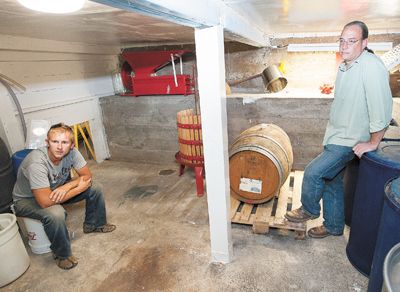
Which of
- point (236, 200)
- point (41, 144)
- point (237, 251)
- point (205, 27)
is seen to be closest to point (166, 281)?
point (237, 251)

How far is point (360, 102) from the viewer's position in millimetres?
2232

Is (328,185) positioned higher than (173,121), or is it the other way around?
(173,121)

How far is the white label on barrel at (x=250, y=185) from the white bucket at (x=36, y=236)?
2183 mm

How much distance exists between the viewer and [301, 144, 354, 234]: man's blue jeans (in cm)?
247

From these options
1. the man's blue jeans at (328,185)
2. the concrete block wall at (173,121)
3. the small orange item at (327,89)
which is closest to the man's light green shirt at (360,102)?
the man's blue jeans at (328,185)

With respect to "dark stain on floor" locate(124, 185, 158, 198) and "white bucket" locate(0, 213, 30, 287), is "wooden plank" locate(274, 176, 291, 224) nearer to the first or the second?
"dark stain on floor" locate(124, 185, 158, 198)

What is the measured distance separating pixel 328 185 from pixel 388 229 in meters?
1.12

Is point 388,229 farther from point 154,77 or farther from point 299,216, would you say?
point 154,77

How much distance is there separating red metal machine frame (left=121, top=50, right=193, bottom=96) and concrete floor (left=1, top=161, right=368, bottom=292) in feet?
7.04

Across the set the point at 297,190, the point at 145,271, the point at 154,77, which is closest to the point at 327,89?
the point at 297,190

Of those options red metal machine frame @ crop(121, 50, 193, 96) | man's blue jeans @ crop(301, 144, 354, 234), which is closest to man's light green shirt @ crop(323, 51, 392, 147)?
man's blue jeans @ crop(301, 144, 354, 234)

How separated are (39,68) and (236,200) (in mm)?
3575

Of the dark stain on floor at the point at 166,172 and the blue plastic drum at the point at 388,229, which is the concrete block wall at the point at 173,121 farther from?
the blue plastic drum at the point at 388,229

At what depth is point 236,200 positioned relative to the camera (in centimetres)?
338
